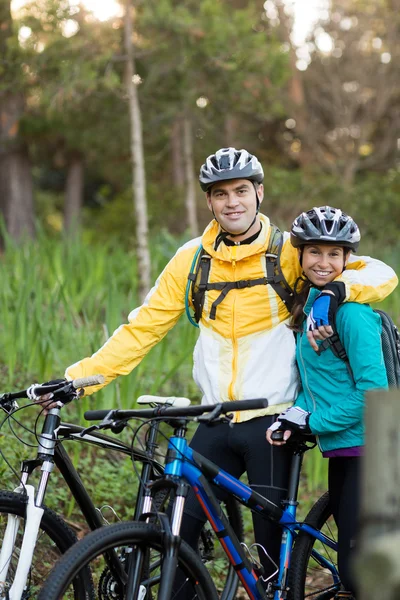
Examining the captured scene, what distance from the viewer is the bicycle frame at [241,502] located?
2.56 meters

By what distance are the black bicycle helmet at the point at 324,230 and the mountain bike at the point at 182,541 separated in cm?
71

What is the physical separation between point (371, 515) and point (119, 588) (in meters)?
1.51

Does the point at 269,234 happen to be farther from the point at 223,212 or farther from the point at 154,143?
the point at 154,143

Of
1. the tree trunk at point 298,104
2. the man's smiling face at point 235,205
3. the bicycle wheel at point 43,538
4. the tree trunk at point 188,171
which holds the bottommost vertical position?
the bicycle wheel at point 43,538

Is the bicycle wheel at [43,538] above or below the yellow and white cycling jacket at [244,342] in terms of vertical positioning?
below

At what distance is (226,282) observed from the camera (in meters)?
3.07

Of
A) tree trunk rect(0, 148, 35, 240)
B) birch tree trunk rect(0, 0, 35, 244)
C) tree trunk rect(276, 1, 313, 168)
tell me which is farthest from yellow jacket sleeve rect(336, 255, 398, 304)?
tree trunk rect(276, 1, 313, 168)

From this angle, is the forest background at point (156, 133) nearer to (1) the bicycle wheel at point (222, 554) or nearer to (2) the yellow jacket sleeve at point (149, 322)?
(1) the bicycle wheel at point (222, 554)

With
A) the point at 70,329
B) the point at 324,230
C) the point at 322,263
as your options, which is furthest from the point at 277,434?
the point at 70,329

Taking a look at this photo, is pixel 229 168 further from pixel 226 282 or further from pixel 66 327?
pixel 66 327

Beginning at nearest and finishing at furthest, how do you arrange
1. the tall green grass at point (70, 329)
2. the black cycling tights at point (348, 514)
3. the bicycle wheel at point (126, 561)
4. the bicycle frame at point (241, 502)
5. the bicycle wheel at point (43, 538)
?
the bicycle wheel at point (126, 561) < the bicycle frame at point (241, 502) < the bicycle wheel at point (43, 538) < the black cycling tights at point (348, 514) < the tall green grass at point (70, 329)

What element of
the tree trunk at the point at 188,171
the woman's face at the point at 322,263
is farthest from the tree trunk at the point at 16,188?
the woman's face at the point at 322,263

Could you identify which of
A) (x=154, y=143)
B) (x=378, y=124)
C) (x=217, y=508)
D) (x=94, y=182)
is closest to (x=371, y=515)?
(x=217, y=508)

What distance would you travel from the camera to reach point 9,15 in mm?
9320
